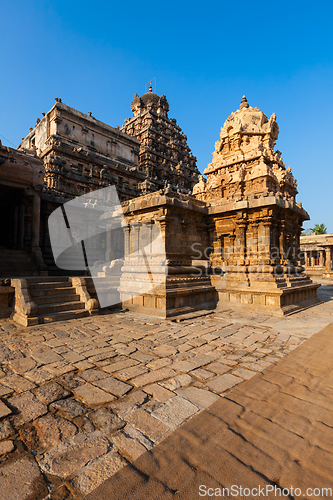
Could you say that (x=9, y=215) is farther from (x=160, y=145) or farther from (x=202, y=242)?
(x=160, y=145)

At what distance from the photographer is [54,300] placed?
8539 mm

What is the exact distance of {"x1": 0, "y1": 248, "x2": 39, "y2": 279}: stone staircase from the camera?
458 inches

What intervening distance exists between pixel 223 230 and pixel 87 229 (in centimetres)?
1119

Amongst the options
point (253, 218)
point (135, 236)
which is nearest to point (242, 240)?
point (253, 218)

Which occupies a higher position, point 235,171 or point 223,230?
point 235,171

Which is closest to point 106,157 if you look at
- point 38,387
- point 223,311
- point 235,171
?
point 235,171

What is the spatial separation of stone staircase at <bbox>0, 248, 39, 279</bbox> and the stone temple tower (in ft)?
76.4

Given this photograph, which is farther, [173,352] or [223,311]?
[223,311]

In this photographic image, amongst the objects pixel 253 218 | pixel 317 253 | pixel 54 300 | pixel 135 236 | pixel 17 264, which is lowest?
pixel 54 300

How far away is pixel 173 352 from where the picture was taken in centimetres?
482

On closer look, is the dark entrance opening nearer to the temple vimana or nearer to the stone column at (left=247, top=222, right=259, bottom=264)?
the temple vimana

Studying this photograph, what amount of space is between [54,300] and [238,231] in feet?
24.7

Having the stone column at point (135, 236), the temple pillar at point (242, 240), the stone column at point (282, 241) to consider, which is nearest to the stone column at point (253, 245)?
the temple pillar at point (242, 240)

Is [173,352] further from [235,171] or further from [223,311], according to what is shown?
[235,171]
